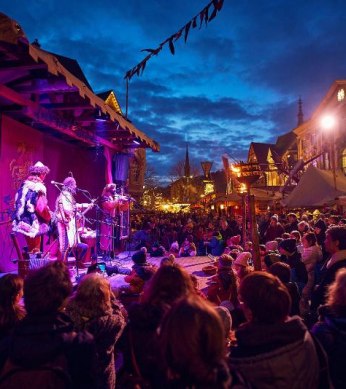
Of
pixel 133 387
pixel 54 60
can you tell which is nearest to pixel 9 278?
pixel 133 387

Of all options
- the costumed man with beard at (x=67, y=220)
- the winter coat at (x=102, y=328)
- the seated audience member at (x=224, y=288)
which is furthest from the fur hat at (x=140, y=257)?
the costumed man with beard at (x=67, y=220)

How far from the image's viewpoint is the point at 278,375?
2064mm

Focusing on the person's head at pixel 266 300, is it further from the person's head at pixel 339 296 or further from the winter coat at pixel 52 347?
the winter coat at pixel 52 347

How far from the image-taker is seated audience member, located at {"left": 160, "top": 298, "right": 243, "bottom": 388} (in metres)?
1.64

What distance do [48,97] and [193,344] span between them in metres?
8.46

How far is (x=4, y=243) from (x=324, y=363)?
27.2ft

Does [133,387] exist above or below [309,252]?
below

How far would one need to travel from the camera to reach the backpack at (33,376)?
2.04 m

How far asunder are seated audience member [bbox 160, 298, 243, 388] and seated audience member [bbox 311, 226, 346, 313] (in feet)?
9.41

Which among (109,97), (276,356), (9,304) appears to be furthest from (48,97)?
(109,97)

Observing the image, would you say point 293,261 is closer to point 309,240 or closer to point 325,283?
point 309,240

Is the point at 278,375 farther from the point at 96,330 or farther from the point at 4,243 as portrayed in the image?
the point at 4,243

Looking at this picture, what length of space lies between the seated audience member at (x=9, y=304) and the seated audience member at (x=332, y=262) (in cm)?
318

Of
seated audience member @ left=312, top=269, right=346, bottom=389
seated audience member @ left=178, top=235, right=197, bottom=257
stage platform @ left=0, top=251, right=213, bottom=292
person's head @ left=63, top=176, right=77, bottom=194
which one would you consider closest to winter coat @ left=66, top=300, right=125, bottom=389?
seated audience member @ left=312, top=269, right=346, bottom=389
